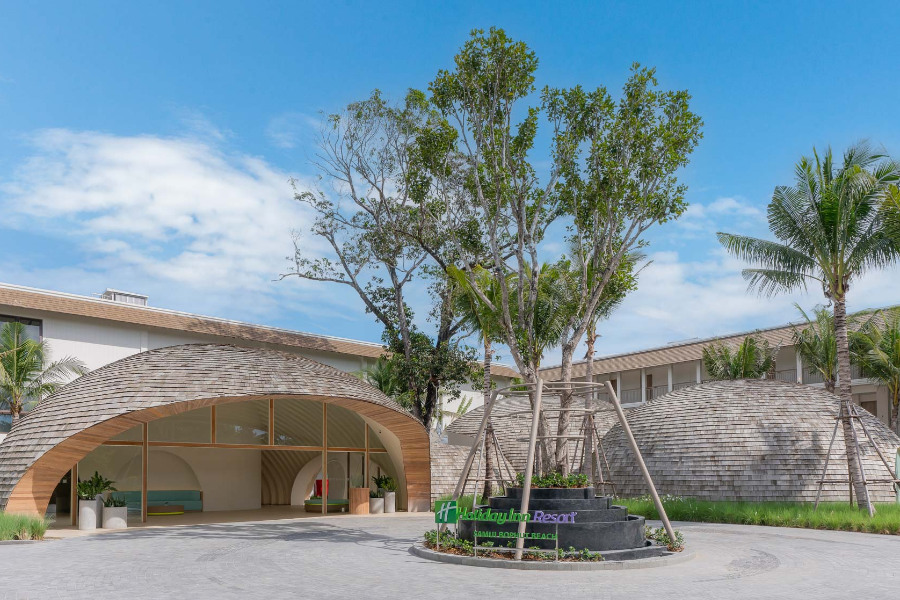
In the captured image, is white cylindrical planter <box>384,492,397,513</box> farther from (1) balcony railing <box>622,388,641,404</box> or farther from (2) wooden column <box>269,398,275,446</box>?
(1) balcony railing <box>622,388,641,404</box>

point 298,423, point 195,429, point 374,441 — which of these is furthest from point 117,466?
point 374,441

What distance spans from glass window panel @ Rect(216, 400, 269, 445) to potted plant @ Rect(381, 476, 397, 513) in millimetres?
3884

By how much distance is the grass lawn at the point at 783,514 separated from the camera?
15.3 metres

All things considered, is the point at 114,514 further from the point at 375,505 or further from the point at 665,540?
the point at 665,540

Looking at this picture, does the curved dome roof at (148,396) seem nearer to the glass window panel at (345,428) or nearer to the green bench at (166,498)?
the glass window panel at (345,428)

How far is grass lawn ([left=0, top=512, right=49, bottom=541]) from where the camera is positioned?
1362 centimetres

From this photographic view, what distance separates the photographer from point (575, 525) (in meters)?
10.9

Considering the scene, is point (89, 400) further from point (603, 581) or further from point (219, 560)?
point (603, 581)

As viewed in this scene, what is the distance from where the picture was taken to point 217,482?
22.2 metres

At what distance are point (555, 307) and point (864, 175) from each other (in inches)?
368

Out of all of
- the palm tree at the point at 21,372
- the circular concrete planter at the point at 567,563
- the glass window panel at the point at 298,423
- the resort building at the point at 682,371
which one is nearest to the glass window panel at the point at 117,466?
the glass window panel at the point at 298,423

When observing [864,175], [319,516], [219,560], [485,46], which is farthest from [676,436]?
[219,560]

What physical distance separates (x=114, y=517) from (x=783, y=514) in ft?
46.9

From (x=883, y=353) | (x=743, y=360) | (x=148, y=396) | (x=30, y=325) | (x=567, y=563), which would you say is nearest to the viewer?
(x=567, y=563)
